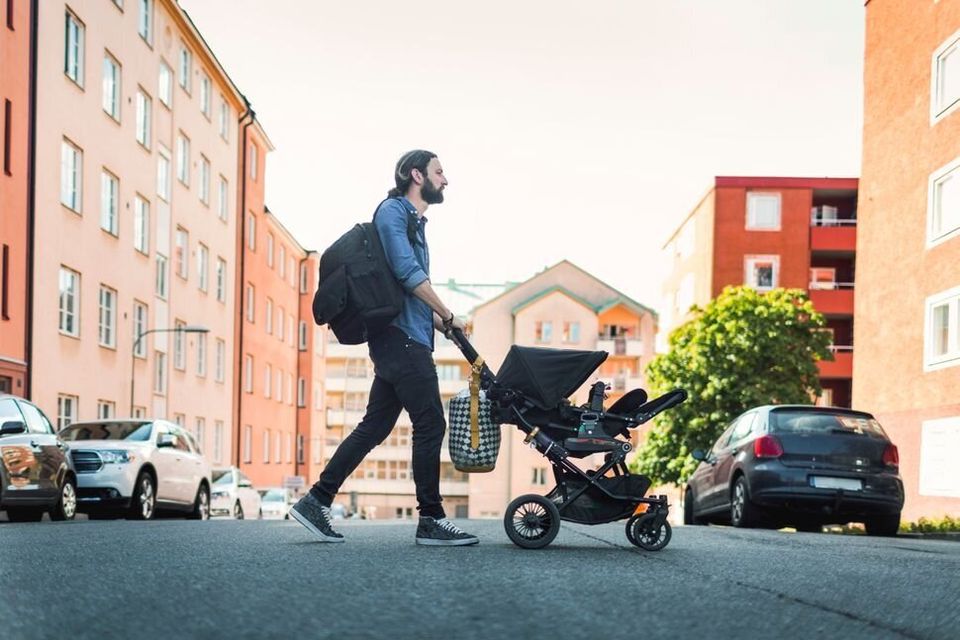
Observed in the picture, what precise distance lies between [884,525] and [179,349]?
29.4 metres

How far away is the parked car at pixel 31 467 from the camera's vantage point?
14.8 metres

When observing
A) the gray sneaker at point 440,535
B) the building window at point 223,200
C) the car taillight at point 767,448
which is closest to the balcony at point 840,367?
the building window at point 223,200

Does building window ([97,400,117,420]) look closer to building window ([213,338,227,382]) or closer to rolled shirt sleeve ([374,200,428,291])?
building window ([213,338,227,382])

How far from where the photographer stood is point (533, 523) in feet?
24.0

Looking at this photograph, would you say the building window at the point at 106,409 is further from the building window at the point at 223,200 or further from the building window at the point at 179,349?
the building window at the point at 223,200

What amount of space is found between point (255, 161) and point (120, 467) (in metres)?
37.5

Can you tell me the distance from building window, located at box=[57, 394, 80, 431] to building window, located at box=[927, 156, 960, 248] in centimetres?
2022

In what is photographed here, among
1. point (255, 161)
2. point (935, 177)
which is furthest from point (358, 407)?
point (935, 177)

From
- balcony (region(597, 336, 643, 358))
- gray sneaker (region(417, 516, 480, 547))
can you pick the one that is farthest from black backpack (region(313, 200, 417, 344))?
balcony (region(597, 336, 643, 358))

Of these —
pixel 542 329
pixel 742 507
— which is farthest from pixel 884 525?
pixel 542 329

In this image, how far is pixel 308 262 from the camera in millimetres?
70625

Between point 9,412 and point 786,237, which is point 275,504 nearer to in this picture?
point 9,412

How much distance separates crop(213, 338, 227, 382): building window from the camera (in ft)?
151

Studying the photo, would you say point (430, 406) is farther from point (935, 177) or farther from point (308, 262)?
point (308, 262)
